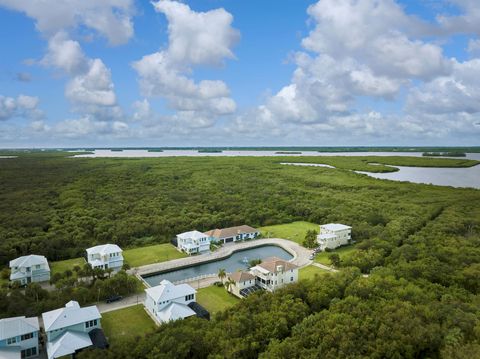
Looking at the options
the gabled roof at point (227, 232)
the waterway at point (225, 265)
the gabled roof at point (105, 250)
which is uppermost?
the gabled roof at point (105, 250)

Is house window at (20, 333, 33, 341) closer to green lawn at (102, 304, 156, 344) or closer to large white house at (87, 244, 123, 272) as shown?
green lawn at (102, 304, 156, 344)

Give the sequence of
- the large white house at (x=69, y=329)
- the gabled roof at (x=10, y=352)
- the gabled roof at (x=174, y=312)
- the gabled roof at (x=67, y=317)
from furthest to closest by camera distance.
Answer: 1. the gabled roof at (x=174, y=312)
2. the gabled roof at (x=67, y=317)
3. the large white house at (x=69, y=329)
4. the gabled roof at (x=10, y=352)

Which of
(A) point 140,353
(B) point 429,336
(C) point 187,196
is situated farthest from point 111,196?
(B) point 429,336

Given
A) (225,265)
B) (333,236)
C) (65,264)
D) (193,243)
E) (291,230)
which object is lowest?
(225,265)

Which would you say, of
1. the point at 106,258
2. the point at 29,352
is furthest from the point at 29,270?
the point at 29,352

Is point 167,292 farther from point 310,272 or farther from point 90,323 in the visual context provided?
point 310,272

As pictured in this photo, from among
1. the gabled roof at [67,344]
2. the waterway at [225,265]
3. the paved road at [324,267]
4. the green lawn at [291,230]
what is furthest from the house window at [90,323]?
the green lawn at [291,230]

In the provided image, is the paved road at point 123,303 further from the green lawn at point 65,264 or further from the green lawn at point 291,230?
the green lawn at point 291,230

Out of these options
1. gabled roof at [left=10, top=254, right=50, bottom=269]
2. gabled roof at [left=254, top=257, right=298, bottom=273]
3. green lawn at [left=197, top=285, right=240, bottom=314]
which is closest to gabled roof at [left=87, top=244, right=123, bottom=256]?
gabled roof at [left=10, top=254, right=50, bottom=269]
